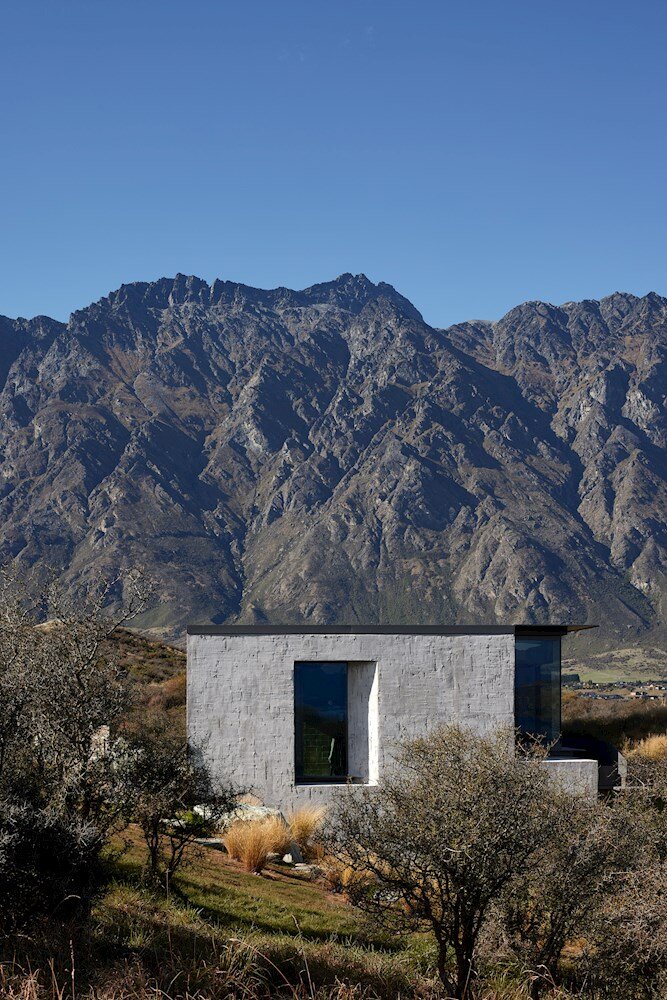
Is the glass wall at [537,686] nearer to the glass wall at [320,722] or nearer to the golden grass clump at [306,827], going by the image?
the glass wall at [320,722]

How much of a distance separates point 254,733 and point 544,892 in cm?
1419

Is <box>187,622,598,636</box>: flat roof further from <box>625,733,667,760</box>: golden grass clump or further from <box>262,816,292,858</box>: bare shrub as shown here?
<box>625,733,667,760</box>: golden grass clump

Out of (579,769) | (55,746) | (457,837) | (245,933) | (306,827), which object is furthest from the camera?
(579,769)

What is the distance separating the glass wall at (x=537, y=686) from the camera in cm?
3062

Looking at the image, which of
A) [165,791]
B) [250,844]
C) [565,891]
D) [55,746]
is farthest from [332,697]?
[55,746]

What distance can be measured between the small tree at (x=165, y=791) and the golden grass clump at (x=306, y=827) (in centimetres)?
399

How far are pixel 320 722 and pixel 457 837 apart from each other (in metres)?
16.4

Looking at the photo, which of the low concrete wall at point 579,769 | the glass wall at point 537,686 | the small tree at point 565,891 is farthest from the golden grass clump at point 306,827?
the small tree at point 565,891

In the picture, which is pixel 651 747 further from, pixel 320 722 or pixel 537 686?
pixel 320 722

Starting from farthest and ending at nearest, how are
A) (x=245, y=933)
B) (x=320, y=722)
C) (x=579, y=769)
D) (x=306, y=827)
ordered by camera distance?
(x=579, y=769)
(x=320, y=722)
(x=306, y=827)
(x=245, y=933)

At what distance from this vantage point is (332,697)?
29.2 m

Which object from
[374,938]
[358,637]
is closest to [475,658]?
[358,637]

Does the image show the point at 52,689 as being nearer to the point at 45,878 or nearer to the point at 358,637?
the point at 45,878

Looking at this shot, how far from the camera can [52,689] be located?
1423 centimetres
